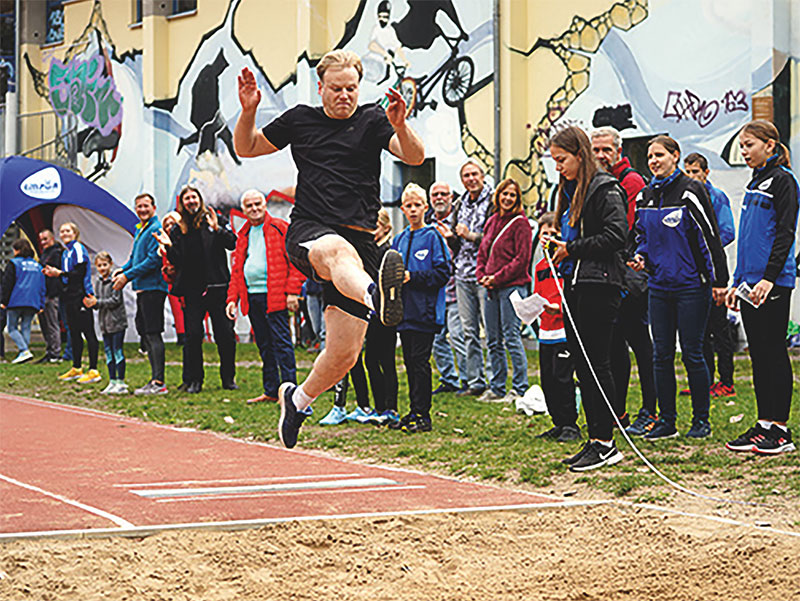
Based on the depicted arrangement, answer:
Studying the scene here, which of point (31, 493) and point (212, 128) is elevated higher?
point (212, 128)

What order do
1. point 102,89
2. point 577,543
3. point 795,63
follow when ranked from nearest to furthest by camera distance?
1. point 577,543
2. point 795,63
3. point 102,89

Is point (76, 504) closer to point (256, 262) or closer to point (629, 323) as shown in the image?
point (629, 323)

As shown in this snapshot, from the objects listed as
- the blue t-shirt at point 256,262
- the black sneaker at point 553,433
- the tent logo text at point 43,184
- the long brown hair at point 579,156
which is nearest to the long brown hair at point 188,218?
the blue t-shirt at point 256,262

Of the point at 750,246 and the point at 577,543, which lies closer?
the point at 577,543

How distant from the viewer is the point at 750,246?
7133 mm

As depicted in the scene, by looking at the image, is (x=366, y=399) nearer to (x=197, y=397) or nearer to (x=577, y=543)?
(x=197, y=397)

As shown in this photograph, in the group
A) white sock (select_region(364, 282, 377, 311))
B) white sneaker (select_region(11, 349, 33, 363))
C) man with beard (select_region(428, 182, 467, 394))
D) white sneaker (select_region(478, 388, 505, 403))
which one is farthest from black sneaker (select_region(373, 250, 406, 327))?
white sneaker (select_region(11, 349, 33, 363))


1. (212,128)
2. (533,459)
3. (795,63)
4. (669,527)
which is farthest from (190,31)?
(669,527)

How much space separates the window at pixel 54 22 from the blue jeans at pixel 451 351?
1907 centimetres

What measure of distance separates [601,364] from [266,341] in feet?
16.1

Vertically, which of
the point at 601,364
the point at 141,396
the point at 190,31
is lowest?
the point at 141,396

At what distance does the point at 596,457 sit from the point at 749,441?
3.68 ft

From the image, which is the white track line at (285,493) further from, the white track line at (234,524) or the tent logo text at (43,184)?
the tent logo text at (43,184)

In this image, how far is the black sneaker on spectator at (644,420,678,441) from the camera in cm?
788
